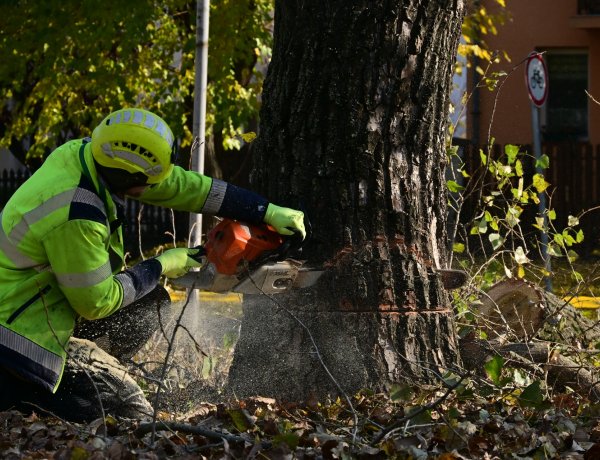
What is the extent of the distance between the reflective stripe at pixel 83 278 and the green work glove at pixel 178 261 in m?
0.34

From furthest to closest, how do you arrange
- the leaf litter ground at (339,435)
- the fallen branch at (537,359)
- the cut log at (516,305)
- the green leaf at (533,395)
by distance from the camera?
the cut log at (516,305) → the fallen branch at (537,359) → the green leaf at (533,395) → the leaf litter ground at (339,435)

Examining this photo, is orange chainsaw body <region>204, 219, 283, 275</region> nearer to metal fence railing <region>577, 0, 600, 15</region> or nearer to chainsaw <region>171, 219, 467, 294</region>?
chainsaw <region>171, 219, 467, 294</region>

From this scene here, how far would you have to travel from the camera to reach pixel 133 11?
13.4 m

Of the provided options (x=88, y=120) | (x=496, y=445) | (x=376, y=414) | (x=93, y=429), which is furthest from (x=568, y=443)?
(x=88, y=120)

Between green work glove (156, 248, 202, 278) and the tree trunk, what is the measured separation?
47cm

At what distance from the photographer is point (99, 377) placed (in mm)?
5082

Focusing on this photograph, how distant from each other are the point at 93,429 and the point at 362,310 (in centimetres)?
141

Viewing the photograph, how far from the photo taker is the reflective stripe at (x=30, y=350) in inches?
182

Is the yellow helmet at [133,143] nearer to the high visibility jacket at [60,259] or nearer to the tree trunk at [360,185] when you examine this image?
the high visibility jacket at [60,259]

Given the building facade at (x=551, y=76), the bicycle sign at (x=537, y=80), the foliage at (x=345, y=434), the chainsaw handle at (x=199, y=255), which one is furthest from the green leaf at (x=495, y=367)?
the building facade at (x=551, y=76)

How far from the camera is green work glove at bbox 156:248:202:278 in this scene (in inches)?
189

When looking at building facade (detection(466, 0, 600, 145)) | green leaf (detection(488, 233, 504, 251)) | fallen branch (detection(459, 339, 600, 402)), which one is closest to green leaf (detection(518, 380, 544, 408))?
fallen branch (detection(459, 339, 600, 402))

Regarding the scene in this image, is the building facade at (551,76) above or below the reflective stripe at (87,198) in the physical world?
above

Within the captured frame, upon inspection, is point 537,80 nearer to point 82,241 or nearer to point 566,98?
point 82,241
